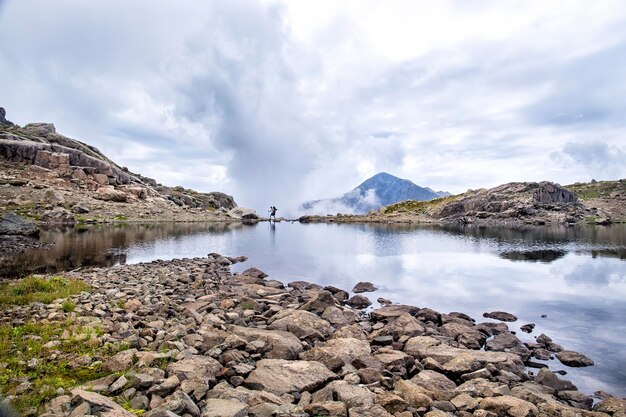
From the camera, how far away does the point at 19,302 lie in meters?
20.9

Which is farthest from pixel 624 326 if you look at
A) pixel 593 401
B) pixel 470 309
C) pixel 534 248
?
pixel 534 248

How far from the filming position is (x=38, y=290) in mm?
23469

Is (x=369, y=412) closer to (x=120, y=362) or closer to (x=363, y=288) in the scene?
(x=120, y=362)

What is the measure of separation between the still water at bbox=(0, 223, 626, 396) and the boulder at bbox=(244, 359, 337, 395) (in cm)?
1240

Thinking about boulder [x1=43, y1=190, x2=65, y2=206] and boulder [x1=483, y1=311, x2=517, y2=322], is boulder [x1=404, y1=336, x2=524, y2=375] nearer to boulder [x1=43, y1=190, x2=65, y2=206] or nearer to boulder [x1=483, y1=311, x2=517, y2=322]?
boulder [x1=483, y1=311, x2=517, y2=322]

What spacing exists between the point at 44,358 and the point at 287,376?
337 inches

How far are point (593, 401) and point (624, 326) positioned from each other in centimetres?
1535

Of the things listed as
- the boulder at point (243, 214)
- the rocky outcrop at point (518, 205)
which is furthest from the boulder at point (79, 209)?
the rocky outcrop at point (518, 205)

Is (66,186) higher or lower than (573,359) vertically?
higher

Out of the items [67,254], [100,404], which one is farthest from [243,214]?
[100,404]

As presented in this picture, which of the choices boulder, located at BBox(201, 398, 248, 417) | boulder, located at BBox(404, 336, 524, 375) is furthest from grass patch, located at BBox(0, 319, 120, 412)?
boulder, located at BBox(404, 336, 524, 375)

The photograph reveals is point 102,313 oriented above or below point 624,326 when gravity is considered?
above

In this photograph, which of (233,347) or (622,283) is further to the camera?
(622,283)

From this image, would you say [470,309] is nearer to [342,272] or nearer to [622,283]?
[342,272]
